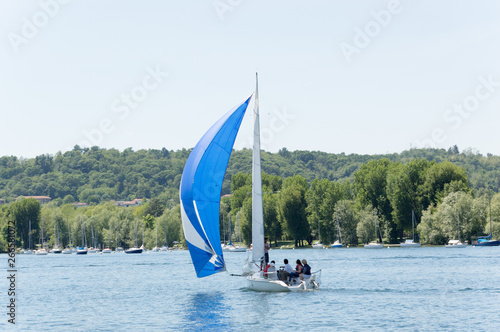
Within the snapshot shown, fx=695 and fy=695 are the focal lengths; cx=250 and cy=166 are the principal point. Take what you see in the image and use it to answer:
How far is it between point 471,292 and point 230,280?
21537 millimetres

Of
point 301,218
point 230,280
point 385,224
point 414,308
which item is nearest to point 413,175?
point 385,224

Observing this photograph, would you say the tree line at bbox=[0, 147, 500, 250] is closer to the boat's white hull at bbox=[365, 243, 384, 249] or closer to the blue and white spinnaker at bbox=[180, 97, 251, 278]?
the boat's white hull at bbox=[365, 243, 384, 249]

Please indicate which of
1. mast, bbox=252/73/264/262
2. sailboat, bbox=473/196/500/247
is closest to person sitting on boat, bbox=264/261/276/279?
mast, bbox=252/73/264/262

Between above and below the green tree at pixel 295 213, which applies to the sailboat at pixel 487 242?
below

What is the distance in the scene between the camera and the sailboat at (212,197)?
138 feet

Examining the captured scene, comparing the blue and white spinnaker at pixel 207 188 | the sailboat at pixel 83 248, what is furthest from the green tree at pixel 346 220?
the blue and white spinnaker at pixel 207 188

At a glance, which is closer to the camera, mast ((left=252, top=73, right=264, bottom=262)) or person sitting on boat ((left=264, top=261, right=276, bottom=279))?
person sitting on boat ((left=264, top=261, right=276, bottom=279))

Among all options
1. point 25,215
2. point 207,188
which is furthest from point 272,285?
point 25,215

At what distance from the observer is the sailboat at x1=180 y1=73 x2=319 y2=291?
4200cm

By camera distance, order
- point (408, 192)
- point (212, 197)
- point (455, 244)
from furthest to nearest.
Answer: point (408, 192) → point (455, 244) → point (212, 197)

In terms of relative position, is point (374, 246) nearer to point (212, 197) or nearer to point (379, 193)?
point (379, 193)

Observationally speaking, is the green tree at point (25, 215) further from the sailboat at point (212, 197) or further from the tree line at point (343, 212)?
the sailboat at point (212, 197)

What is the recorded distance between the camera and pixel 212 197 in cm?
4288

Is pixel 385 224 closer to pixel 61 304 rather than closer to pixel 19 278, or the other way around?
pixel 19 278
